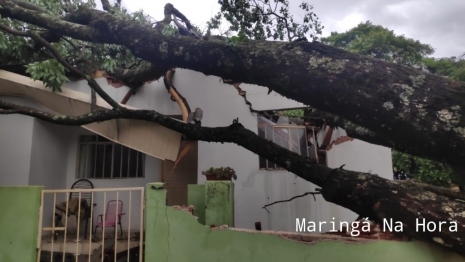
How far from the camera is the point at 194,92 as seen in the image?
703 centimetres

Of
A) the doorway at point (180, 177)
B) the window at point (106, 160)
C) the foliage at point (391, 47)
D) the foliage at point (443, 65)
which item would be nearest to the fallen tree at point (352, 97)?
the doorway at point (180, 177)

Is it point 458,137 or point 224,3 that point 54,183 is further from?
point 458,137

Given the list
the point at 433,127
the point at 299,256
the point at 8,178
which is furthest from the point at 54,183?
the point at 433,127

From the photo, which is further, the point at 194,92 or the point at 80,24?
the point at 194,92

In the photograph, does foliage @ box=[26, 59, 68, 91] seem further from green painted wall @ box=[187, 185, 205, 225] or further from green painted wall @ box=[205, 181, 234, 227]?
green painted wall @ box=[205, 181, 234, 227]

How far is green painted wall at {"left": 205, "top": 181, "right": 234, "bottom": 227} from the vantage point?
4.65 metres

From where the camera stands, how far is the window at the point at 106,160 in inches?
283

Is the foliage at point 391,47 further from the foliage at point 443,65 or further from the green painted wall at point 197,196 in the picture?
the green painted wall at point 197,196

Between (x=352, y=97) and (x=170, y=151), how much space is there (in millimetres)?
3615

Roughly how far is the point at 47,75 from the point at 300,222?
205 inches

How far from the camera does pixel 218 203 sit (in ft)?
15.4

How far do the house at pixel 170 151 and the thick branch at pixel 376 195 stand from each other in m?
2.03

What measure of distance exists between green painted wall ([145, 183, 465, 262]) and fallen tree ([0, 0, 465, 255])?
44cm

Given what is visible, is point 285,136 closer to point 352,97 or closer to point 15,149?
point 352,97
